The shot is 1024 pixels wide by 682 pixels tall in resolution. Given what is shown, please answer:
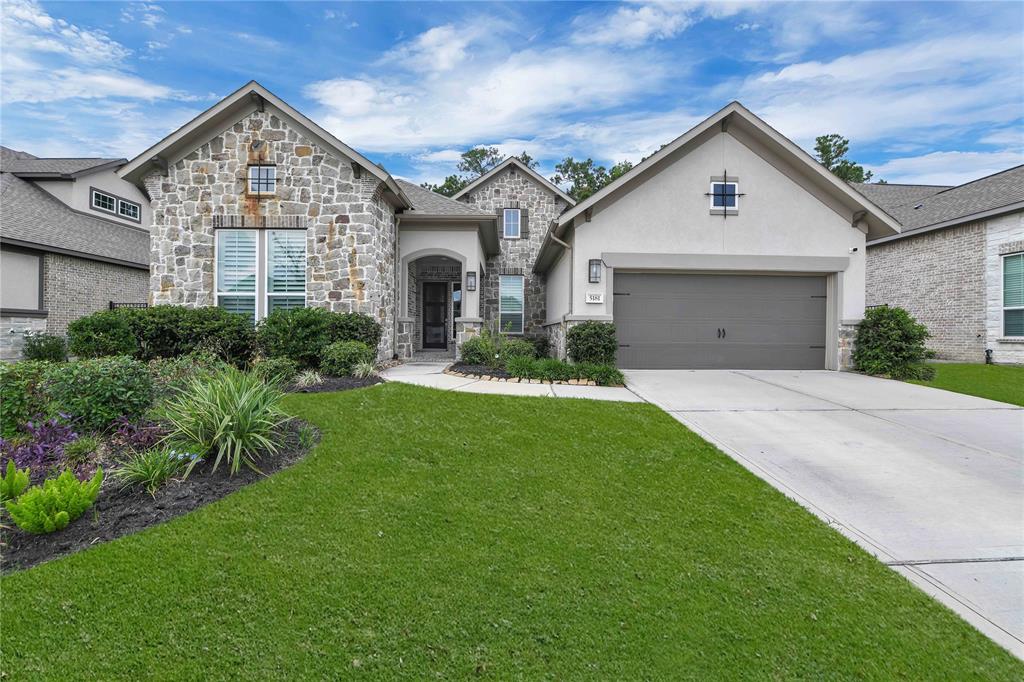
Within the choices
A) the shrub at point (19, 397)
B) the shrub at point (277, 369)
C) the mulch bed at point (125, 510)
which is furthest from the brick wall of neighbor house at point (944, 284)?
the shrub at point (19, 397)

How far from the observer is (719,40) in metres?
9.48

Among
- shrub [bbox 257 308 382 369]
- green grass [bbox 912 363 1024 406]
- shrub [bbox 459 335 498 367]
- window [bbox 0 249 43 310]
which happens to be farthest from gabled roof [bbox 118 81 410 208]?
green grass [bbox 912 363 1024 406]

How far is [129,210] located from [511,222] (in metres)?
14.8

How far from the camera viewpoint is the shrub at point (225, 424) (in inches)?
152

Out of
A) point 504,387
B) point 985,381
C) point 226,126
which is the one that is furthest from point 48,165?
point 985,381

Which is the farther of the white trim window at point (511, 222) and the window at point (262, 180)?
the white trim window at point (511, 222)

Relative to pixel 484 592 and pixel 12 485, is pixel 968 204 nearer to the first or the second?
pixel 484 592

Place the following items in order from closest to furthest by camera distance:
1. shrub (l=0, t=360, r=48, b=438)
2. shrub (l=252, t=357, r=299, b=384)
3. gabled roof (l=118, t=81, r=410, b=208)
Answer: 1. shrub (l=0, t=360, r=48, b=438)
2. shrub (l=252, t=357, r=299, b=384)
3. gabled roof (l=118, t=81, r=410, b=208)

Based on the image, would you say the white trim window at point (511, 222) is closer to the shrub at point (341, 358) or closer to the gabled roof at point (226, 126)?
the gabled roof at point (226, 126)

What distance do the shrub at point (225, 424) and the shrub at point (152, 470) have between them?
13cm

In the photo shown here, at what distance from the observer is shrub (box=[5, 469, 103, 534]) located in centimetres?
273

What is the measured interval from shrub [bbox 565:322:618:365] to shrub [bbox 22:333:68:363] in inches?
488

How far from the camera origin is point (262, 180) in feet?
33.3

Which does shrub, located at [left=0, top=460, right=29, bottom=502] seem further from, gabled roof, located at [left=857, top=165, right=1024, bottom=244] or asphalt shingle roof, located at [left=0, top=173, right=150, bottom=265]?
gabled roof, located at [left=857, top=165, right=1024, bottom=244]
